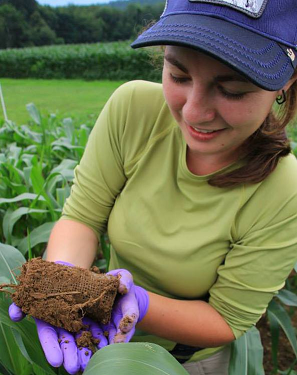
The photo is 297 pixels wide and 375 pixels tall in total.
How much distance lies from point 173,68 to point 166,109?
0.24 metres

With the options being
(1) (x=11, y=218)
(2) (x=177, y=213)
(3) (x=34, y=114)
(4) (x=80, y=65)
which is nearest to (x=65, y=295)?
(2) (x=177, y=213)

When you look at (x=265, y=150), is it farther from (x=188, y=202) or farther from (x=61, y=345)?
(x=61, y=345)

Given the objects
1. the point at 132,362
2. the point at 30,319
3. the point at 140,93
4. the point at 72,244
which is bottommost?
the point at 30,319

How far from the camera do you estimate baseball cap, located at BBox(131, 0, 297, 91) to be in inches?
24.9

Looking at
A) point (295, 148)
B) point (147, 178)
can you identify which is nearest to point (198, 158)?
point (147, 178)

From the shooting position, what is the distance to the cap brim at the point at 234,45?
627mm

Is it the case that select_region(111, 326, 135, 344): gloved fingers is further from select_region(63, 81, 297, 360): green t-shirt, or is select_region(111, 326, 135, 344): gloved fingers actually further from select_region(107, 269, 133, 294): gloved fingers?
select_region(63, 81, 297, 360): green t-shirt

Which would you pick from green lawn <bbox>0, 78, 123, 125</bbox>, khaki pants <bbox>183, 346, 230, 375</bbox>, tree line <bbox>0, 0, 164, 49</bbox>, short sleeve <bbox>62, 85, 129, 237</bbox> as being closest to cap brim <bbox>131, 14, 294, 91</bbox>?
short sleeve <bbox>62, 85, 129, 237</bbox>

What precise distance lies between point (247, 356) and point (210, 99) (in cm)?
82

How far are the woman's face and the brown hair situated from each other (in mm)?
92

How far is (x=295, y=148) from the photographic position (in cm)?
224

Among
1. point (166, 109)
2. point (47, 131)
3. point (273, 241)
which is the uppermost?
point (166, 109)

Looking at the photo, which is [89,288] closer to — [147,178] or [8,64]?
[147,178]

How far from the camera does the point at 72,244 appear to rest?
3.43 ft
